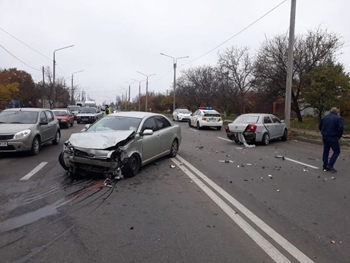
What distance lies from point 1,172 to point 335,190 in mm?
7532

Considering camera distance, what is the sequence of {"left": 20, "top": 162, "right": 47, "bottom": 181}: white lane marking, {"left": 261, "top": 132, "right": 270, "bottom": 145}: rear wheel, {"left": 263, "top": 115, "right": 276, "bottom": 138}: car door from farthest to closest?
{"left": 263, "top": 115, "right": 276, "bottom": 138}: car door < {"left": 261, "top": 132, "right": 270, "bottom": 145}: rear wheel < {"left": 20, "top": 162, "right": 47, "bottom": 181}: white lane marking

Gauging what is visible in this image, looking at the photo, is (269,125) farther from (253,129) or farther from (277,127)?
(253,129)

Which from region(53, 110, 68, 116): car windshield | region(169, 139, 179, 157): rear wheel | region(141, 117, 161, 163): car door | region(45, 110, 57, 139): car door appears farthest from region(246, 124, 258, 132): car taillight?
region(53, 110, 68, 116): car windshield

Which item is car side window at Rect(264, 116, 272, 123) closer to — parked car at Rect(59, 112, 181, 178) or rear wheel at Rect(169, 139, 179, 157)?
rear wheel at Rect(169, 139, 179, 157)

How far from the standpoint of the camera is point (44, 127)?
11.2m

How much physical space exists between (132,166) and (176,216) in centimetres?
254

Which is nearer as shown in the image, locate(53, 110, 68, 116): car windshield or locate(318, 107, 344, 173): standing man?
locate(318, 107, 344, 173): standing man

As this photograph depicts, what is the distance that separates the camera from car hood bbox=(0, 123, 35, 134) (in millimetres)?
9516

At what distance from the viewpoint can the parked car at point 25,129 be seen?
938cm

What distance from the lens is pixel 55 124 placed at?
12805 millimetres

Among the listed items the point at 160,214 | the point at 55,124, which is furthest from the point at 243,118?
the point at 160,214

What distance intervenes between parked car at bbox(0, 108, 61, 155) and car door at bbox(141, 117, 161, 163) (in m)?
4.04

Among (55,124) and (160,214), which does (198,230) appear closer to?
(160,214)

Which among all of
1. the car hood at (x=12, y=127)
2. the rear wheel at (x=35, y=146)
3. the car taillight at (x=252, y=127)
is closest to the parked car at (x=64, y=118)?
the rear wheel at (x=35, y=146)
